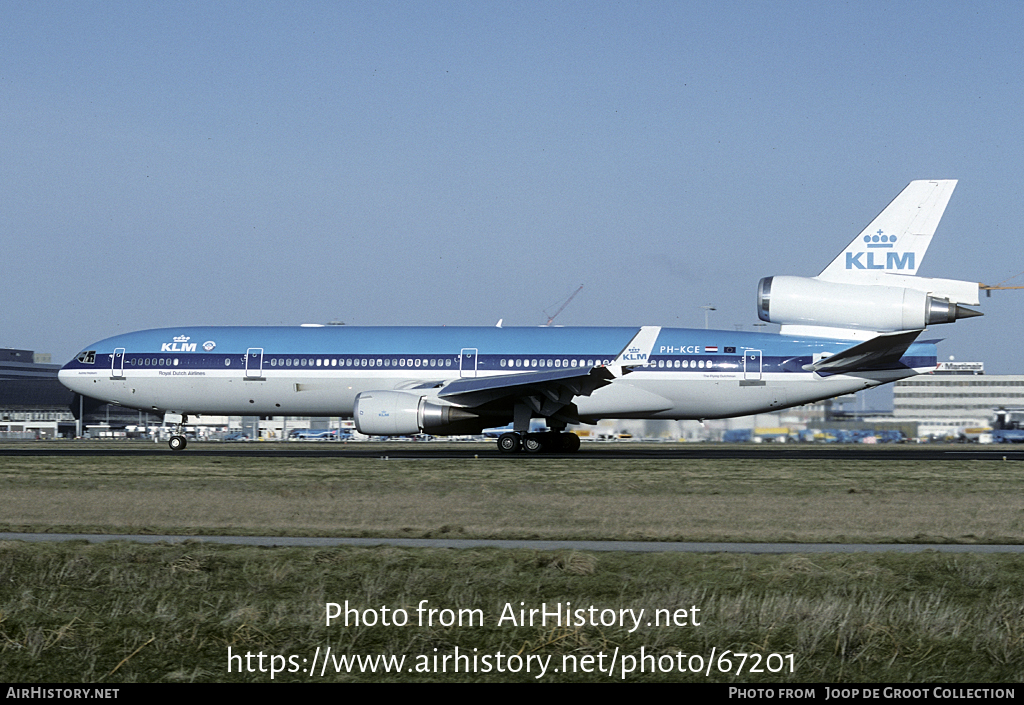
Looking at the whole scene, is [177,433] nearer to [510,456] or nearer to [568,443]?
[510,456]

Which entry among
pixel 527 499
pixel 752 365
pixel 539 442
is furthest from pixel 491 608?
pixel 752 365

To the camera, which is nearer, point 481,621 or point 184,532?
point 481,621

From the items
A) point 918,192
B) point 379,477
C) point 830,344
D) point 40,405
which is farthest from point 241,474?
point 40,405

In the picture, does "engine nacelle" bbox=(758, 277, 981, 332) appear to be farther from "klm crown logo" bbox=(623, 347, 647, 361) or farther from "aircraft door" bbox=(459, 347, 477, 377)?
"aircraft door" bbox=(459, 347, 477, 377)

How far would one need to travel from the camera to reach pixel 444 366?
1508 inches

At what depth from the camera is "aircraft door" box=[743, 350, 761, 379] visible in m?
37.5

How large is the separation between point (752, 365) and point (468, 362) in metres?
10.3

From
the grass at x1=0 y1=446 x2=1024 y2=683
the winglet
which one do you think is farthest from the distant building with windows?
the grass at x1=0 y1=446 x2=1024 y2=683

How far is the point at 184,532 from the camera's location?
1719 cm

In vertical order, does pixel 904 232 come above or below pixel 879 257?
above

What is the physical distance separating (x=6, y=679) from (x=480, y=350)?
30041mm

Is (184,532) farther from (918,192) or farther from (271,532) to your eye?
(918,192)

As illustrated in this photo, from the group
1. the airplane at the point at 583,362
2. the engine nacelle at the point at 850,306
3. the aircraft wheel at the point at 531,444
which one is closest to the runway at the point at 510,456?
the aircraft wheel at the point at 531,444

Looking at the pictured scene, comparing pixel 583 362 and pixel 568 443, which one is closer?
pixel 583 362
